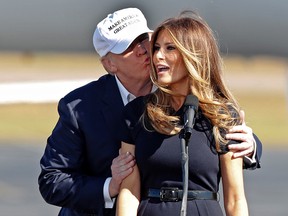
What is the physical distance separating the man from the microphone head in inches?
21.0

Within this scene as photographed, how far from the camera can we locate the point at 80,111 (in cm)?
385

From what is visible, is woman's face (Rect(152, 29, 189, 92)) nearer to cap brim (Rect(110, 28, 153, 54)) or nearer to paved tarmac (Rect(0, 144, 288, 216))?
cap brim (Rect(110, 28, 153, 54))

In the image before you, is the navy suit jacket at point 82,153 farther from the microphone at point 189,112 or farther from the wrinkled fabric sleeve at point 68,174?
the microphone at point 189,112

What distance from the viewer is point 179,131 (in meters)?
3.35

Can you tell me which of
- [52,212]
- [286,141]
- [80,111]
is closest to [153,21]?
[286,141]

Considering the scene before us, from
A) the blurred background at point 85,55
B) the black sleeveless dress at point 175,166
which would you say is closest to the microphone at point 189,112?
the black sleeveless dress at point 175,166

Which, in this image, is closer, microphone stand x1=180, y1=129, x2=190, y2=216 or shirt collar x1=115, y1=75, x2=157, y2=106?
microphone stand x1=180, y1=129, x2=190, y2=216

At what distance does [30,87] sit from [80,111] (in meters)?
9.85

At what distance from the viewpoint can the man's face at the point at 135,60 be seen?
3859mm

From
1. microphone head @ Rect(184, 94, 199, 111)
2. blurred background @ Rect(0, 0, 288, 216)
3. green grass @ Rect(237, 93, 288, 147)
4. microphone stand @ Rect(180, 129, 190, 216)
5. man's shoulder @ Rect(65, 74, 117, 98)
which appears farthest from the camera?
blurred background @ Rect(0, 0, 288, 216)

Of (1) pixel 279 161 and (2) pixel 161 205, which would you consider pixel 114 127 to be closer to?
(2) pixel 161 205

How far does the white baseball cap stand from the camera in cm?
386

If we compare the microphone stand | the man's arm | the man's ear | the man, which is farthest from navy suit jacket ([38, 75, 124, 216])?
the microphone stand

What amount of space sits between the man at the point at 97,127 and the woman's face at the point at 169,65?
394 mm
